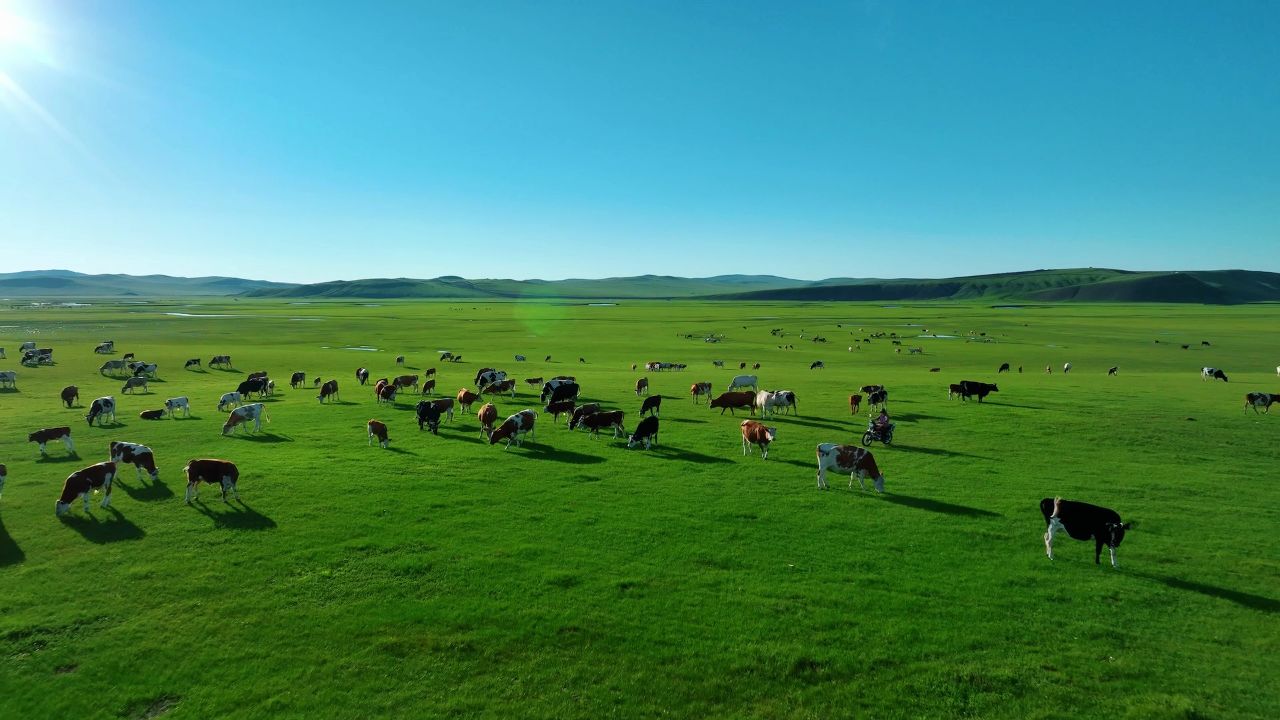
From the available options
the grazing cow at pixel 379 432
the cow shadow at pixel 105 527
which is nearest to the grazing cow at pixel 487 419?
the grazing cow at pixel 379 432

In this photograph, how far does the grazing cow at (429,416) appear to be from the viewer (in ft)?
87.7

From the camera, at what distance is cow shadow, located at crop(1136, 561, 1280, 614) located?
12.2 m

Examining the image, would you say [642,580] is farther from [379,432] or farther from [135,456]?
[135,456]

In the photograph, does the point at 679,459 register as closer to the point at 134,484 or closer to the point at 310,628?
the point at 310,628

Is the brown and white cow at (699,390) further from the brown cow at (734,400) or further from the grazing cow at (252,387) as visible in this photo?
the grazing cow at (252,387)

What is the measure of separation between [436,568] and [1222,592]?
16.7 m

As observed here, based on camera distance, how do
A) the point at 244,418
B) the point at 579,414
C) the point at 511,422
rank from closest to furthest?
the point at 511,422 < the point at 244,418 < the point at 579,414

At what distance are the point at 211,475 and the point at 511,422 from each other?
33.0 ft

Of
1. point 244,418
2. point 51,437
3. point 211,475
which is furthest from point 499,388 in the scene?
point 211,475

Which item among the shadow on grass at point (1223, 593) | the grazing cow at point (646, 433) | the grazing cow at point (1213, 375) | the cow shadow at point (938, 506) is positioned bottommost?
the shadow on grass at point (1223, 593)

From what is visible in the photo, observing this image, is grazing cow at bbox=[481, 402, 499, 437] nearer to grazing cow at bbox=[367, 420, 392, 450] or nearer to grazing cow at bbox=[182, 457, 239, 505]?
grazing cow at bbox=[367, 420, 392, 450]

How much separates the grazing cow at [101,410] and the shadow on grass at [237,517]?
1593 centimetres

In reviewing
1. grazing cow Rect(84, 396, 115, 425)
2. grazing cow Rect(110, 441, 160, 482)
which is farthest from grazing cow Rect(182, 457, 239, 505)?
grazing cow Rect(84, 396, 115, 425)

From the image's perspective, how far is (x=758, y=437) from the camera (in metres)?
23.0
